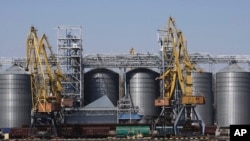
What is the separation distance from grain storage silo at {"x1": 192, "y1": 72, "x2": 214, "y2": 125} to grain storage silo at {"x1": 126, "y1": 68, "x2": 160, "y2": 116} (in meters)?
12.5

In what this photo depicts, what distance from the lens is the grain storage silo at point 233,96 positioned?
16138cm

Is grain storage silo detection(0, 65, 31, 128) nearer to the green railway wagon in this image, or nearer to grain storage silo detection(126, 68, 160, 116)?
grain storage silo detection(126, 68, 160, 116)

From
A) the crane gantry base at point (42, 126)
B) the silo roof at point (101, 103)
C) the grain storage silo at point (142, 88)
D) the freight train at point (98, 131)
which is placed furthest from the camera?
the grain storage silo at point (142, 88)

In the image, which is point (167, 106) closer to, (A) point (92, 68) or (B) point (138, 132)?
(B) point (138, 132)

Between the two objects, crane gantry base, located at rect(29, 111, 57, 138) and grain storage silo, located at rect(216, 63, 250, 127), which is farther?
grain storage silo, located at rect(216, 63, 250, 127)

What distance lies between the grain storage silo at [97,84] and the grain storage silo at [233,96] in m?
31.3

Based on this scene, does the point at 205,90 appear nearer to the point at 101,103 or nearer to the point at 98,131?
the point at 101,103

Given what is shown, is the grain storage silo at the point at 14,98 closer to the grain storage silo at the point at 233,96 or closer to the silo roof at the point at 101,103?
the silo roof at the point at 101,103

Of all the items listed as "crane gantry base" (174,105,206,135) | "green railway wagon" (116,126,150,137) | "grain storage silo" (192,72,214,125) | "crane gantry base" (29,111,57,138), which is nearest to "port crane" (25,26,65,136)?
"crane gantry base" (29,111,57,138)

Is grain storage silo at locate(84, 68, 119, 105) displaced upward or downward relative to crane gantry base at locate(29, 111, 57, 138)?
upward

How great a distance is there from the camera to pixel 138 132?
12962 cm

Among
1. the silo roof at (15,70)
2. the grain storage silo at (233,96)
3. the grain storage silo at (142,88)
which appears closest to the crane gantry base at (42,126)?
the silo roof at (15,70)

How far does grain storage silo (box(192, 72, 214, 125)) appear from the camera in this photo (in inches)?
6481

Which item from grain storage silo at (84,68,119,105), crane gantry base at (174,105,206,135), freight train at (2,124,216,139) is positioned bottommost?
freight train at (2,124,216,139)
